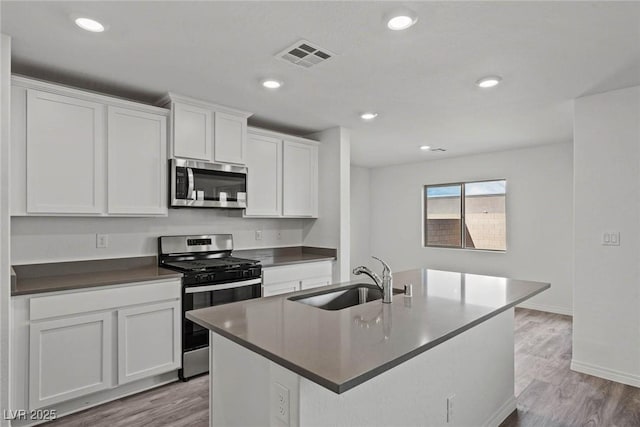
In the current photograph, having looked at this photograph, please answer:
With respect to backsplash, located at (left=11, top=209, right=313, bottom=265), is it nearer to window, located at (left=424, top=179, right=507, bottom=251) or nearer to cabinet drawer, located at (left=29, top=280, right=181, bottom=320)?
cabinet drawer, located at (left=29, top=280, right=181, bottom=320)

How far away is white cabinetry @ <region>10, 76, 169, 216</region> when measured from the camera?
7.85ft

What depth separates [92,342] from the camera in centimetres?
246

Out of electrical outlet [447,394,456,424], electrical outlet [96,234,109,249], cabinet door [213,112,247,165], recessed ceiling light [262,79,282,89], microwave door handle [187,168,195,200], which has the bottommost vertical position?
electrical outlet [447,394,456,424]

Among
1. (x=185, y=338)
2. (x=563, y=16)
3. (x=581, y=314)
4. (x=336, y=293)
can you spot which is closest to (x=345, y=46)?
(x=563, y=16)

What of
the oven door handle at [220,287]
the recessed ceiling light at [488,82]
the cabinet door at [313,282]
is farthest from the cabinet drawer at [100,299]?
the recessed ceiling light at [488,82]

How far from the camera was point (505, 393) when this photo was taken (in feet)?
7.86

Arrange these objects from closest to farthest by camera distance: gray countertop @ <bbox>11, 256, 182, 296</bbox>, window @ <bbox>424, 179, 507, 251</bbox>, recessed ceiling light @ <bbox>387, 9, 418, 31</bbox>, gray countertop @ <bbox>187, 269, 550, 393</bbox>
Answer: gray countertop @ <bbox>187, 269, 550, 393</bbox>, recessed ceiling light @ <bbox>387, 9, 418, 31</bbox>, gray countertop @ <bbox>11, 256, 182, 296</bbox>, window @ <bbox>424, 179, 507, 251</bbox>

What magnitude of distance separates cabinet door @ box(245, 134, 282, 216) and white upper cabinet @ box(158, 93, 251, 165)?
22 cm

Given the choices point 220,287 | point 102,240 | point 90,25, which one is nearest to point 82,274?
point 102,240

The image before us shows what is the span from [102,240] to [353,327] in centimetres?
253

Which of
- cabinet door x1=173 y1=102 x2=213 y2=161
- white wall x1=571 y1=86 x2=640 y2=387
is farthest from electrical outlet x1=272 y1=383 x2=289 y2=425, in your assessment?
white wall x1=571 y1=86 x2=640 y2=387

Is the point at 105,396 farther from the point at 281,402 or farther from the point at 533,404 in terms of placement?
the point at 533,404

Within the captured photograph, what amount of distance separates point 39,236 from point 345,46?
8.79 ft

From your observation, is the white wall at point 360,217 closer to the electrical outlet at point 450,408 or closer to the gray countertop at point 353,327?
the gray countertop at point 353,327
